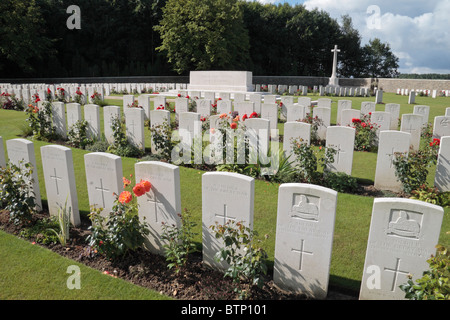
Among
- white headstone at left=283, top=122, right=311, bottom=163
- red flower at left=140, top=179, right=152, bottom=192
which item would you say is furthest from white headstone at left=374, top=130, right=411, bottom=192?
red flower at left=140, top=179, right=152, bottom=192

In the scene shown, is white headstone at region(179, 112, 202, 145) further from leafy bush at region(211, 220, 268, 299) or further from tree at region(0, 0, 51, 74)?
tree at region(0, 0, 51, 74)

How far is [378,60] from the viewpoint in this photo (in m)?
44.4

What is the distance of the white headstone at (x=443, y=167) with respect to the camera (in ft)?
20.1

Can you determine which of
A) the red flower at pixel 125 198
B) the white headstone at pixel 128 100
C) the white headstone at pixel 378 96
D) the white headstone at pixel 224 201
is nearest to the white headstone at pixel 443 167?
the white headstone at pixel 224 201

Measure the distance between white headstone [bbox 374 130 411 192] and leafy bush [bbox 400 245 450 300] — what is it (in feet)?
11.8

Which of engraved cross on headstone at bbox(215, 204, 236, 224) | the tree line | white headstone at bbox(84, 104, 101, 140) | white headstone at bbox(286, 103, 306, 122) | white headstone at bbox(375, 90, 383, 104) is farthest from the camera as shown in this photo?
the tree line

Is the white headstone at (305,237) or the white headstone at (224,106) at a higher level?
the white headstone at (224,106)

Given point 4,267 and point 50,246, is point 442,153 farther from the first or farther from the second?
point 4,267

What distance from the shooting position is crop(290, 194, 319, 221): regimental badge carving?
3.47 metres

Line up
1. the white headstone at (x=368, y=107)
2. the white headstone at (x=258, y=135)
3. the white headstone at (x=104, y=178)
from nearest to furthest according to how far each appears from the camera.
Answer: the white headstone at (x=104, y=178) < the white headstone at (x=258, y=135) < the white headstone at (x=368, y=107)

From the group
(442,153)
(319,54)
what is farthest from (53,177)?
(319,54)

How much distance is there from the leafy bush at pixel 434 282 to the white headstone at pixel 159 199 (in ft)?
8.63

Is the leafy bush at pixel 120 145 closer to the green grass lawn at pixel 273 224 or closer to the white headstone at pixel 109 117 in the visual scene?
the white headstone at pixel 109 117

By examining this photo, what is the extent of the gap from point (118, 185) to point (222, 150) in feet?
10.7
